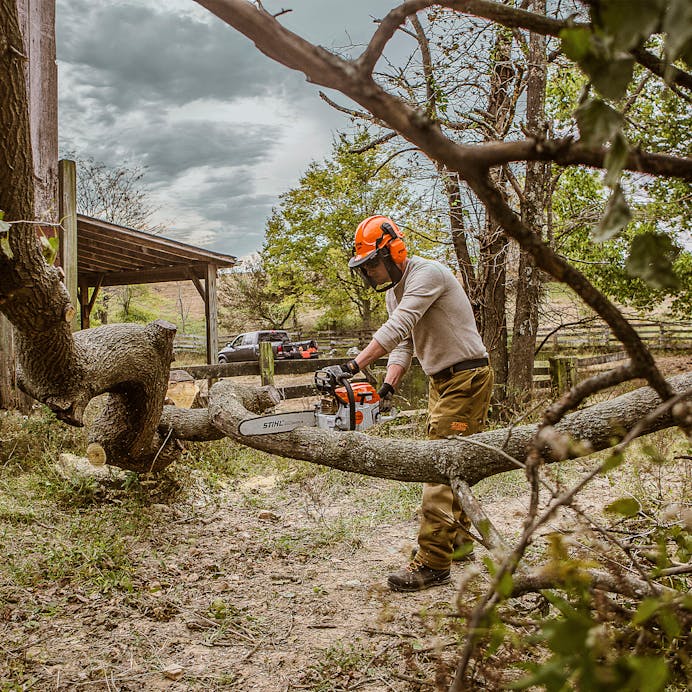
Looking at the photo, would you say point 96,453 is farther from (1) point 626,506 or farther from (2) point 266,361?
(2) point 266,361

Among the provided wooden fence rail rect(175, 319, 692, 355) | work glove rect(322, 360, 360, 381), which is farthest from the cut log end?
wooden fence rail rect(175, 319, 692, 355)

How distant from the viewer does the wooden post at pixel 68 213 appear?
6.93m

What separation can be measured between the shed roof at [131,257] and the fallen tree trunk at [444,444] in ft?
23.6

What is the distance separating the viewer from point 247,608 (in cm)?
344

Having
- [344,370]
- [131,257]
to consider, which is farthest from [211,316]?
[344,370]

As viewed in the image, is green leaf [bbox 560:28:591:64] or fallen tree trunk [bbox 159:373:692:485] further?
fallen tree trunk [bbox 159:373:692:485]

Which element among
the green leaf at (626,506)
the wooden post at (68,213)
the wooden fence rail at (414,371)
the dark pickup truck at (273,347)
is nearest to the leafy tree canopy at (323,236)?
the dark pickup truck at (273,347)

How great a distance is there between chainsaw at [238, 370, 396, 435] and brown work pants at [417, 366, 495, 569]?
475mm

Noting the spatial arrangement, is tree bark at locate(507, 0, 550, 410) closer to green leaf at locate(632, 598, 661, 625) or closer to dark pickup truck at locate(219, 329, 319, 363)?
green leaf at locate(632, 598, 661, 625)

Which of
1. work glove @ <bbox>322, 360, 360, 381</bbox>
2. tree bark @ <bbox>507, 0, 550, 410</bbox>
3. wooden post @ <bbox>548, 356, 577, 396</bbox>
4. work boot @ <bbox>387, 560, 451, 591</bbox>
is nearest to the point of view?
work glove @ <bbox>322, 360, 360, 381</bbox>

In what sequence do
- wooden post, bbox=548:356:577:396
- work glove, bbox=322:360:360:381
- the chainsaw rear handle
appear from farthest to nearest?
wooden post, bbox=548:356:577:396
the chainsaw rear handle
work glove, bbox=322:360:360:381

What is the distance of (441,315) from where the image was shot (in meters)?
3.90

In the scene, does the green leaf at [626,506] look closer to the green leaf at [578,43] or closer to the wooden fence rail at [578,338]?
the green leaf at [578,43]

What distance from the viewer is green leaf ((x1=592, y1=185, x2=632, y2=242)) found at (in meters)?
0.60
